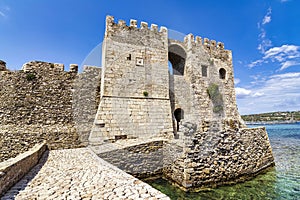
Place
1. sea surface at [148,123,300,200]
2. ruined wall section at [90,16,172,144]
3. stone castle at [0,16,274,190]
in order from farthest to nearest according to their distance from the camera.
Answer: ruined wall section at [90,16,172,144], stone castle at [0,16,274,190], sea surface at [148,123,300,200]

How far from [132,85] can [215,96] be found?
21.2ft

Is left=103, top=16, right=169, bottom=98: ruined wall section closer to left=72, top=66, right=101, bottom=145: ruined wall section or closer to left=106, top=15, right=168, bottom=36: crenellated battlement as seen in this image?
left=106, top=15, right=168, bottom=36: crenellated battlement

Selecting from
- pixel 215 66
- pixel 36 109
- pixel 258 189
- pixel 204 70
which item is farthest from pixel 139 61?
pixel 258 189

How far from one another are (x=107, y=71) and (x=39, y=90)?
387 cm

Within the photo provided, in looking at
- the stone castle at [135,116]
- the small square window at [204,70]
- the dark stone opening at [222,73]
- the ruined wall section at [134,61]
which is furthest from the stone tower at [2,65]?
the dark stone opening at [222,73]

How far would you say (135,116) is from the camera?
840 cm

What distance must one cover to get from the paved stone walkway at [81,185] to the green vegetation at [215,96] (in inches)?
368

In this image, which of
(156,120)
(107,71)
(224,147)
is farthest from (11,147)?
(224,147)

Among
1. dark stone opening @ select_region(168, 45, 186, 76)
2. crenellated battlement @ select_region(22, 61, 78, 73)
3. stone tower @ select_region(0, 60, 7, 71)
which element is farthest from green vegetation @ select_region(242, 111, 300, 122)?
stone tower @ select_region(0, 60, 7, 71)

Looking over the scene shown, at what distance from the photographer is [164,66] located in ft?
32.3

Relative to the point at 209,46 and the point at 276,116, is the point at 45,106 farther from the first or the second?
the point at 276,116

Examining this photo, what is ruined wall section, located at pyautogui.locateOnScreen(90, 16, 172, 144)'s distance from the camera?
790cm

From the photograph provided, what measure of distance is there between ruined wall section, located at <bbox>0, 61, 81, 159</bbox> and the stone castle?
41 mm

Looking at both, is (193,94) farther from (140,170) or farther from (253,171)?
(140,170)
